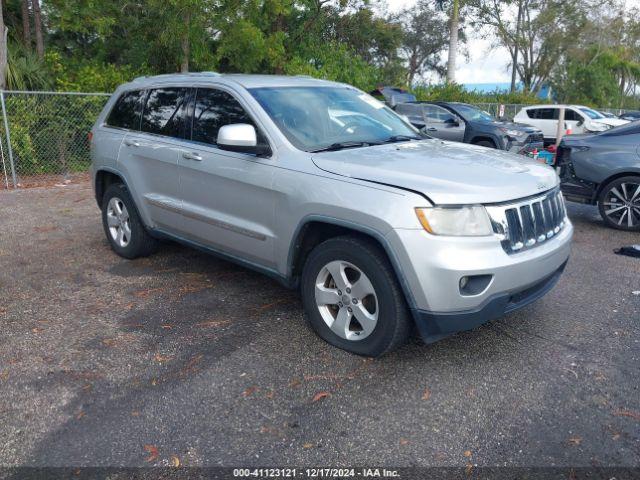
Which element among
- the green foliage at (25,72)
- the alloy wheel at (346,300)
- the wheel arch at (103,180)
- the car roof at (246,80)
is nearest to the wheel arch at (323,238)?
the alloy wheel at (346,300)

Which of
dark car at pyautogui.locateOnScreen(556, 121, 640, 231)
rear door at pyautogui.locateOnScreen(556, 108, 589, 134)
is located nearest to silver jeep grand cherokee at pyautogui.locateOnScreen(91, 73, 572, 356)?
dark car at pyautogui.locateOnScreen(556, 121, 640, 231)

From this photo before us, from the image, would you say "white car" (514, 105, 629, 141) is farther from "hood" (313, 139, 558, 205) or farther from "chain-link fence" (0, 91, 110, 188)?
"hood" (313, 139, 558, 205)

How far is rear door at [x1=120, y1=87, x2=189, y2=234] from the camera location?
4.92 meters

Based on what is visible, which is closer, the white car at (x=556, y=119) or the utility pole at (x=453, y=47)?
the white car at (x=556, y=119)

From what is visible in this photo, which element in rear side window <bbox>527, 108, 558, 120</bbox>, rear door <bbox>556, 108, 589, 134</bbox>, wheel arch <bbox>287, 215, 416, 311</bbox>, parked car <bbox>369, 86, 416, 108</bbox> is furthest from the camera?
rear side window <bbox>527, 108, 558, 120</bbox>

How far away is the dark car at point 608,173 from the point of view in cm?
719

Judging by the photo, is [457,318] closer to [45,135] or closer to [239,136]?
[239,136]

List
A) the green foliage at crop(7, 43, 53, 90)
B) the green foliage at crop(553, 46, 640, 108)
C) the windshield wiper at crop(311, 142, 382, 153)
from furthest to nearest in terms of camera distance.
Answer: the green foliage at crop(553, 46, 640, 108), the green foliage at crop(7, 43, 53, 90), the windshield wiper at crop(311, 142, 382, 153)

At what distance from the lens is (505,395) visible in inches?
130

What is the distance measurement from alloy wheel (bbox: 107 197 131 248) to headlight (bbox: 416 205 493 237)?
3483 mm

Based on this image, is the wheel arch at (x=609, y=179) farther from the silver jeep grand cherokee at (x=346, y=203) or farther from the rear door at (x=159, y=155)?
the rear door at (x=159, y=155)

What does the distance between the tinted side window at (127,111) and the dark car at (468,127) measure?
31.8 feet

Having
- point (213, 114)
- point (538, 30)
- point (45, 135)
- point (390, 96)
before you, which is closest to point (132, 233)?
point (213, 114)

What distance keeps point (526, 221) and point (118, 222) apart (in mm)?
4054
